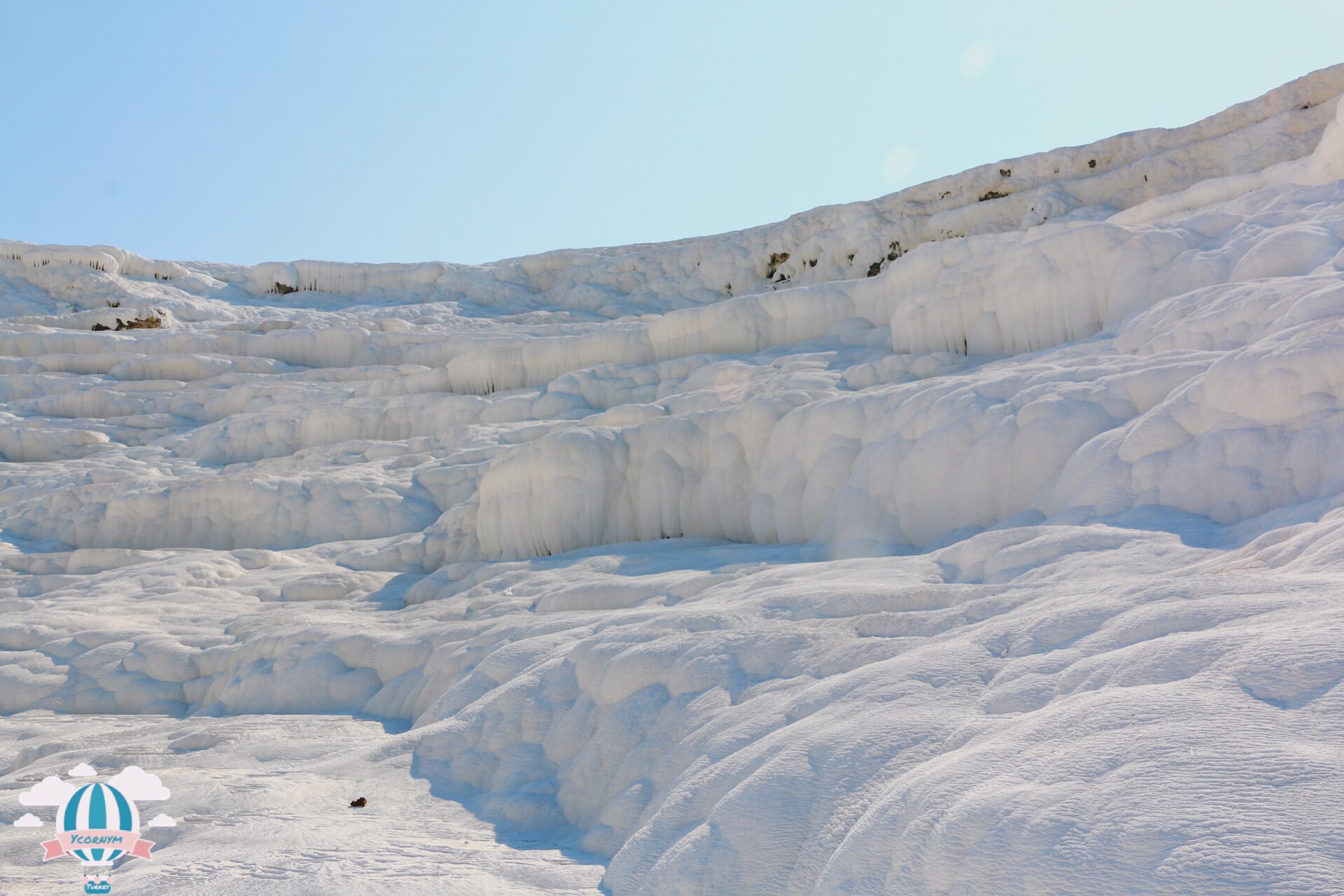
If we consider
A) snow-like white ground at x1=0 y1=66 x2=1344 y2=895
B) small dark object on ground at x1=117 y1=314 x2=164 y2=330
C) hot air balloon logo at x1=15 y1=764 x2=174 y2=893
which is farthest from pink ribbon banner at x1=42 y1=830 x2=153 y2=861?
small dark object on ground at x1=117 y1=314 x2=164 y2=330

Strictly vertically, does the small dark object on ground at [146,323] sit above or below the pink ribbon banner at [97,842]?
above

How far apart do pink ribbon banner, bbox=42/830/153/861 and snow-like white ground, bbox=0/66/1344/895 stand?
0.34ft

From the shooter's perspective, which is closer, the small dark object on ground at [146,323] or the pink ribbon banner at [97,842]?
the pink ribbon banner at [97,842]

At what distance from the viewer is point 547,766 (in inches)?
149

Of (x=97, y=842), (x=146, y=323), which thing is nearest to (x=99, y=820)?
(x=97, y=842)

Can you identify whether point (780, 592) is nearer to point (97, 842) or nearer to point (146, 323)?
point (97, 842)

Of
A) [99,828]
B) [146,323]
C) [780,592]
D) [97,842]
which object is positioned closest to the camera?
[97,842]

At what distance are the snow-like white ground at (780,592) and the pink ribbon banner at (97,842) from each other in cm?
10

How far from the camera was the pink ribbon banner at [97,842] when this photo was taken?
307cm

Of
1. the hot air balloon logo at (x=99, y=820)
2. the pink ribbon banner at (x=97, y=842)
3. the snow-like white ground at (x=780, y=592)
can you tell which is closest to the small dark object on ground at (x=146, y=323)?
the snow-like white ground at (x=780, y=592)

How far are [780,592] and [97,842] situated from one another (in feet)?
8.70

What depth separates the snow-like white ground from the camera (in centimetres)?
207

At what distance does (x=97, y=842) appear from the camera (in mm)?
3148

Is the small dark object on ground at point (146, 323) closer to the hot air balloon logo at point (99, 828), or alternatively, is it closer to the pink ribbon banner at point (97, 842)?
the hot air balloon logo at point (99, 828)
